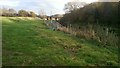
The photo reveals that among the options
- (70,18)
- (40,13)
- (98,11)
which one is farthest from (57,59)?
(40,13)

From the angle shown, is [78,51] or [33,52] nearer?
[33,52]

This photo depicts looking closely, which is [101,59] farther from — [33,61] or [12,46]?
[12,46]

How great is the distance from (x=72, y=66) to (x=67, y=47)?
14.8 ft

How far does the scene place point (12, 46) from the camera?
1348cm

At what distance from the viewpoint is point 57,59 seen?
10.5 metres

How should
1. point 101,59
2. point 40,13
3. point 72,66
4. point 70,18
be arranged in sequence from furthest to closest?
1. point 40,13
2. point 70,18
3. point 101,59
4. point 72,66

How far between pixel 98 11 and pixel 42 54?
63.8 feet

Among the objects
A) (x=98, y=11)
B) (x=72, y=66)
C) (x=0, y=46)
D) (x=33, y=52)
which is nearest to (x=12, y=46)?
(x=0, y=46)

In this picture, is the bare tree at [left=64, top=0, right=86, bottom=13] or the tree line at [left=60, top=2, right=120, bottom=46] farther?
the bare tree at [left=64, top=0, right=86, bottom=13]

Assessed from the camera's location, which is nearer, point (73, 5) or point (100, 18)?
point (100, 18)

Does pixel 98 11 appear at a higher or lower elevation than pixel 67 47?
higher

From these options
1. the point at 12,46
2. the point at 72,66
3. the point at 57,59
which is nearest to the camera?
the point at 72,66

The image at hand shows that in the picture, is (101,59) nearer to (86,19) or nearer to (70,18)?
(86,19)

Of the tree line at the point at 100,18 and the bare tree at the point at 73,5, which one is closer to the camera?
the tree line at the point at 100,18
